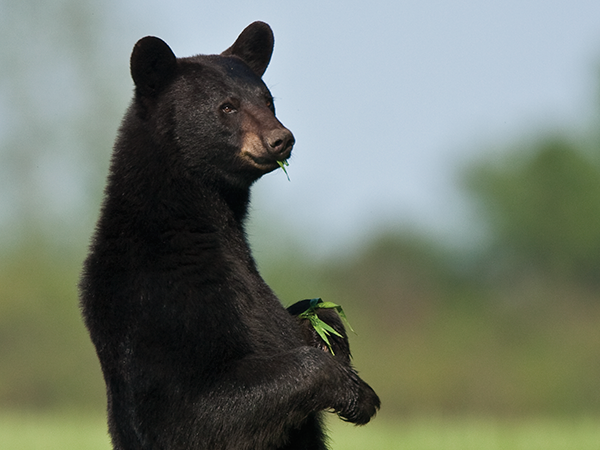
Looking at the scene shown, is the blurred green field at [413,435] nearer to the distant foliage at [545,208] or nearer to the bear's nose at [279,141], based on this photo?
the bear's nose at [279,141]

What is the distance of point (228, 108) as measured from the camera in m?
4.97

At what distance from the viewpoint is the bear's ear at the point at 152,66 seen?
493cm

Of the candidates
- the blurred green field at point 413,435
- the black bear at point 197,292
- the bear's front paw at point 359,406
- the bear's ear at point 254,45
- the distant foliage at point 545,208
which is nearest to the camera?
the black bear at point 197,292

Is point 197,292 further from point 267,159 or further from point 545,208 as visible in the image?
point 545,208

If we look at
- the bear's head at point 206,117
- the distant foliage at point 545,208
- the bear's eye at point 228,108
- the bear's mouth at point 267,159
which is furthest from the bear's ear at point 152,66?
the distant foliage at point 545,208

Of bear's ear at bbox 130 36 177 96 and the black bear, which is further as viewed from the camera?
bear's ear at bbox 130 36 177 96

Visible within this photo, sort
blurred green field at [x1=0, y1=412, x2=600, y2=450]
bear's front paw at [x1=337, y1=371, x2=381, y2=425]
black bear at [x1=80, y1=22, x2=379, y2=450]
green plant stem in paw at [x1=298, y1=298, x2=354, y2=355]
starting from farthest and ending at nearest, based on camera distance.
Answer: blurred green field at [x1=0, y1=412, x2=600, y2=450] < green plant stem in paw at [x1=298, y1=298, x2=354, y2=355] < bear's front paw at [x1=337, y1=371, x2=381, y2=425] < black bear at [x1=80, y1=22, x2=379, y2=450]

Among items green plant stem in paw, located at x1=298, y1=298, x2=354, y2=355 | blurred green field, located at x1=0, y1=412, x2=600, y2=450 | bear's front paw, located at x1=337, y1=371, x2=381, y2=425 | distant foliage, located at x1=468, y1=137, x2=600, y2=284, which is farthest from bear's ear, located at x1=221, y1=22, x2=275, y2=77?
distant foliage, located at x1=468, y1=137, x2=600, y2=284

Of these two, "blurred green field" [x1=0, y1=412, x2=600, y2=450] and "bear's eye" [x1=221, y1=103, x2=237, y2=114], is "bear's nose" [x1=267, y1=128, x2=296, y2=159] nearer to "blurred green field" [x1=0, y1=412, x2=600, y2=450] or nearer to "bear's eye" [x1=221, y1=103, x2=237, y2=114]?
"bear's eye" [x1=221, y1=103, x2=237, y2=114]

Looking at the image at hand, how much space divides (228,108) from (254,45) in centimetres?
81

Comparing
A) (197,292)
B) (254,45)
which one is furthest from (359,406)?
(254,45)

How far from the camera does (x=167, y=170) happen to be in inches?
189

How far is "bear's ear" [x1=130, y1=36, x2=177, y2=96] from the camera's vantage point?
493 centimetres

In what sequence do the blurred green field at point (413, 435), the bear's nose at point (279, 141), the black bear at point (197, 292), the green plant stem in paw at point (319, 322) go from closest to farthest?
1. the black bear at point (197, 292)
2. the bear's nose at point (279, 141)
3. the green plant stem in paw at point (319, 322)
4. the blurred green field at point (413, 435)
